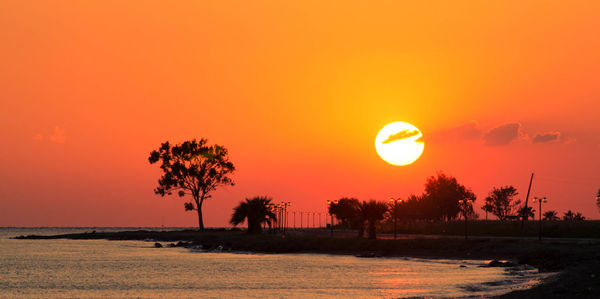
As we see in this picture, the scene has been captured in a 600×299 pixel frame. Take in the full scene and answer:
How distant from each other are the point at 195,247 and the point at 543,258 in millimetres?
70320

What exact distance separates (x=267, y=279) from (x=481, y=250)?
103ft

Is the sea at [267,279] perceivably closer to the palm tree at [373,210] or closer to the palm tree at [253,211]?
the palm tree at [373,210]

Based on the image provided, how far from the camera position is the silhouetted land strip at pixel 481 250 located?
1480 inches

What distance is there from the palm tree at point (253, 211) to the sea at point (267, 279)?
36.1m

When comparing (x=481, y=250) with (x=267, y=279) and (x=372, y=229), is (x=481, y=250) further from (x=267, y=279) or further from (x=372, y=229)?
(x=267, y=279)

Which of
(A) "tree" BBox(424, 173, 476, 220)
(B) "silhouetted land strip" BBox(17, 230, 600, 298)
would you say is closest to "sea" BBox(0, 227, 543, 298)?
(B) "silhouetted land strip" BBox(17, 230, 600, 298)

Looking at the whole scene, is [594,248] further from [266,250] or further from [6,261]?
[6,261]

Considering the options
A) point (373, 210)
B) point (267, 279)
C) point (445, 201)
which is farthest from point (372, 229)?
point (445, 201)

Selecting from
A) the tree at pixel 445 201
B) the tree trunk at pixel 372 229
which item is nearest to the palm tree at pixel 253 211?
the tree trunk at pixel 372 229

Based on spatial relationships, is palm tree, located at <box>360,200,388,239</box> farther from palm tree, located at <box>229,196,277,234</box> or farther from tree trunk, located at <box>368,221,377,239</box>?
palm tree, located at <box>229,196,277,234</box>

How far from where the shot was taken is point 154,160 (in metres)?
134

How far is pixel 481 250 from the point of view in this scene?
7706cm

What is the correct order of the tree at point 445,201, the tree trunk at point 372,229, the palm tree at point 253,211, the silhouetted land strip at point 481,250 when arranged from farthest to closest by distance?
the tree at point 445,201 → the palm tree at point 253,211 → the tree trunk at point 372,229 → the silhouetted land strip at point 481,250

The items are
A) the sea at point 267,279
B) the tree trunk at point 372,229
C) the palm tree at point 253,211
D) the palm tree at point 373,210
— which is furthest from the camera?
the palm tree at point 253,211
